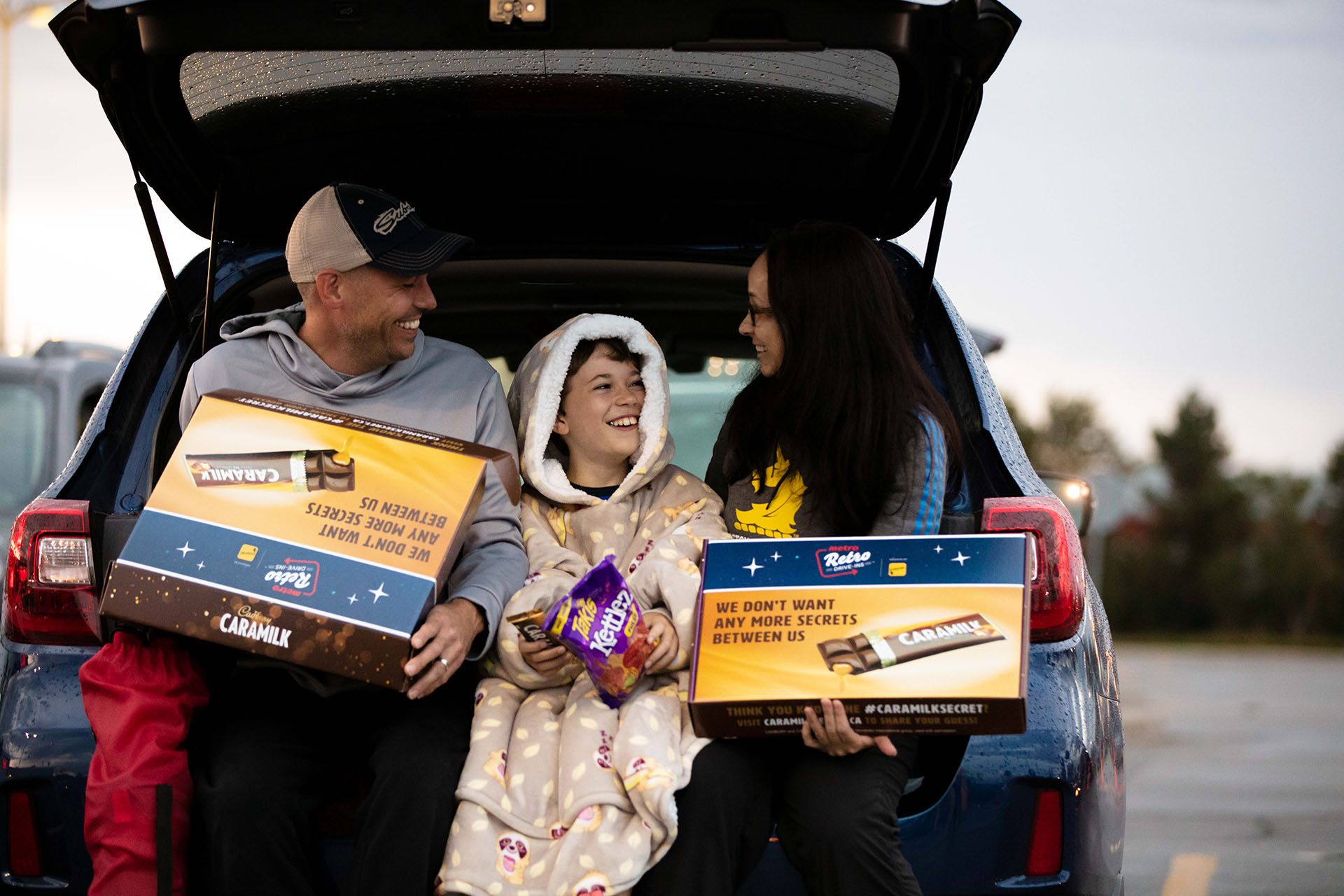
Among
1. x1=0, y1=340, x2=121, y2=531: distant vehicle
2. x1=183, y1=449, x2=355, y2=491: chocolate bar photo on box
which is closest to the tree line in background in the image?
x1=0, y1=340, x2=121, y2=531: distant vehicle

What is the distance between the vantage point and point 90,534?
2.39 m

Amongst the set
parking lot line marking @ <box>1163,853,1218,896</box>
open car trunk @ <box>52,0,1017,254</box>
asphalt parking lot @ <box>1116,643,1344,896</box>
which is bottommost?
asphalt parking lot @ <box>1116,643,1344,896</box>

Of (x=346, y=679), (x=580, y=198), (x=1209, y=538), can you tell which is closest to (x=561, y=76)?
(x=580, y=198)

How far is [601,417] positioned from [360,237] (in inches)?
24.6

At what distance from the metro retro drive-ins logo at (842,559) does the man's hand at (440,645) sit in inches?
24.6

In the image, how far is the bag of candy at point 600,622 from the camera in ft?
7.39

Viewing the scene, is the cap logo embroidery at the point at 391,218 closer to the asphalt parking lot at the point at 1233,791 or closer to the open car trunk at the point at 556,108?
the open car trunk at the point at 556,108

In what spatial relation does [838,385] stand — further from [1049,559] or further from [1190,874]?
[1190,874]

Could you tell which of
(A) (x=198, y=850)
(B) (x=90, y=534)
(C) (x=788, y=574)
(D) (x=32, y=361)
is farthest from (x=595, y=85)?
(D) (x=32, y=361)

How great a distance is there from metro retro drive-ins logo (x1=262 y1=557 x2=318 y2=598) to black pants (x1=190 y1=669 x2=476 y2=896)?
353 millimetres

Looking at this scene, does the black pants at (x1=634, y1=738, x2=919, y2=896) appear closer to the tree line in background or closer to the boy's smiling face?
the boy's smiling face

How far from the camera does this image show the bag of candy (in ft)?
7.39

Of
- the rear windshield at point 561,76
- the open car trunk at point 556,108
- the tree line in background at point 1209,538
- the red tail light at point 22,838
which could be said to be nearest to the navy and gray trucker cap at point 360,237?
the open car trunk at point 556,108

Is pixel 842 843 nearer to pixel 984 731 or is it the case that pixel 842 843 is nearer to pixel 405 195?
pixel 984 731
